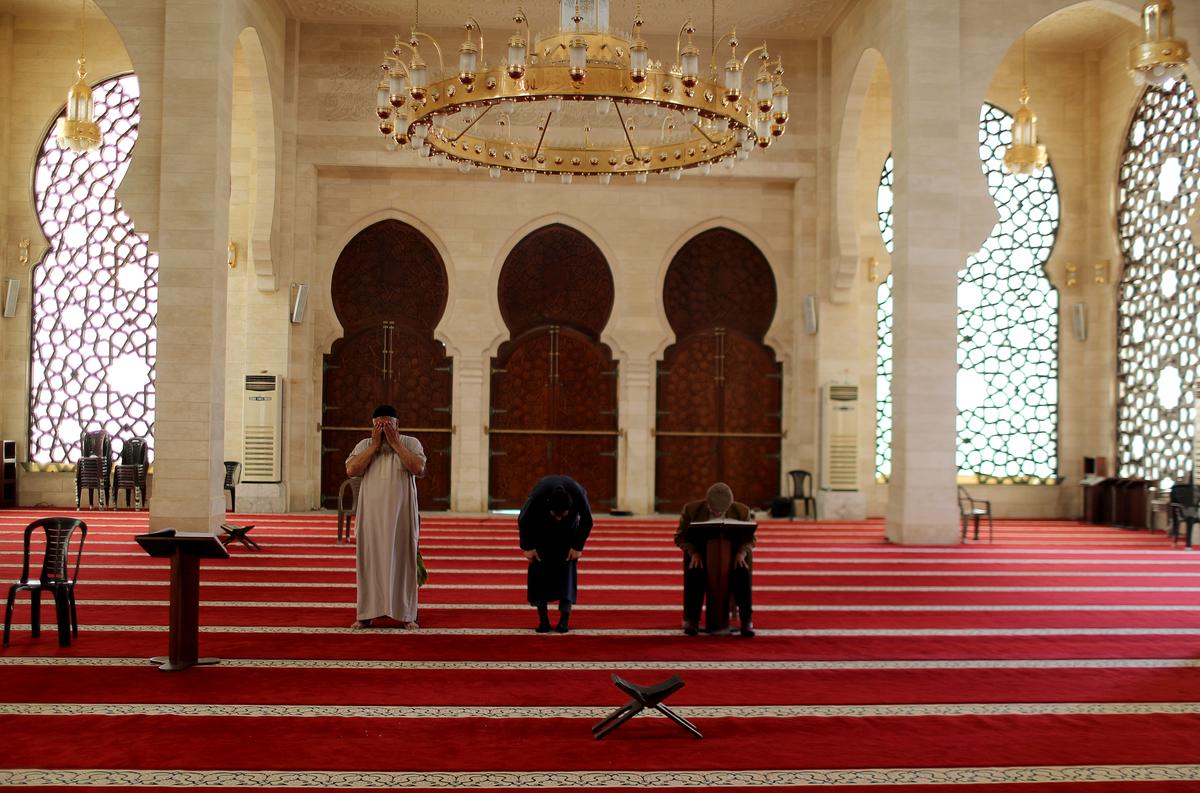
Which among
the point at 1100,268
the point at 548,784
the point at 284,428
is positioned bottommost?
the point at 548,784

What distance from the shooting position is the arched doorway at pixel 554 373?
525 inches

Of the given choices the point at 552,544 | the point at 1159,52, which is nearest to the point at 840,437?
the point at 1159,52

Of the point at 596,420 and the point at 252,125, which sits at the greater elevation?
the point at 252,125

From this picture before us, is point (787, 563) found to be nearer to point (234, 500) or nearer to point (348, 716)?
point (348, 716)

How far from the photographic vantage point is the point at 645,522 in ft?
40.7

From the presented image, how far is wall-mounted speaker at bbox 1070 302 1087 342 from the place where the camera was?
44.0 ft

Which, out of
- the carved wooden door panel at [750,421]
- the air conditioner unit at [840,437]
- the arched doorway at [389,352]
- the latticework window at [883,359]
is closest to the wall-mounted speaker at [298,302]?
the arched doorway at [389,352]

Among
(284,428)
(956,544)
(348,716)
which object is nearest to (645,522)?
(956,544)

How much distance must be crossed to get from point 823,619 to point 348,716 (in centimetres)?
321

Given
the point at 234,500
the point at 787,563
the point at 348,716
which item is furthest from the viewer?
the point at 234,500

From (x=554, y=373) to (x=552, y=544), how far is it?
7.45 meters

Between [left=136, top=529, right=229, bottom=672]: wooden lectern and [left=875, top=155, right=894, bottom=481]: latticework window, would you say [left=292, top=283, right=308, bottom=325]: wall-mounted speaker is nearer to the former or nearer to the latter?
[left=875, top=155, right=894, bottom=481]: latticework window

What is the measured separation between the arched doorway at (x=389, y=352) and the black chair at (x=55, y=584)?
7.42m

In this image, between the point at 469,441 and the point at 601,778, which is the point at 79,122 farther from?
the point at 601,778
